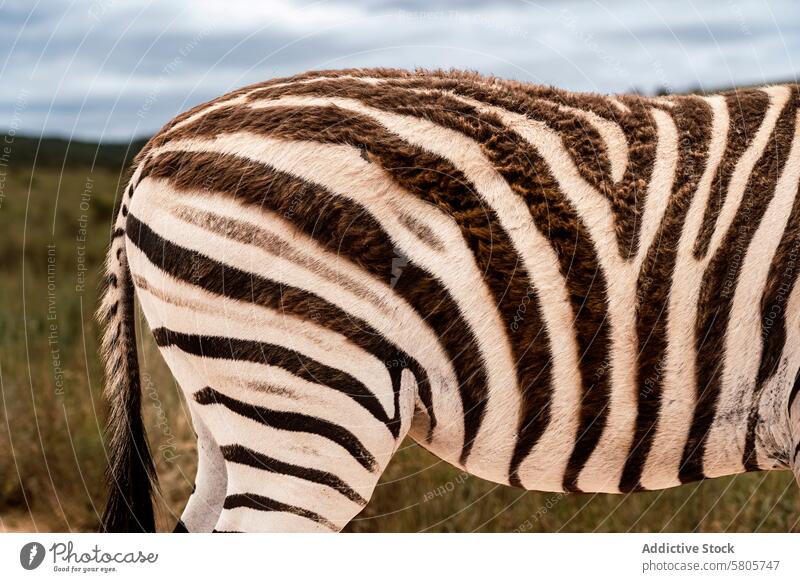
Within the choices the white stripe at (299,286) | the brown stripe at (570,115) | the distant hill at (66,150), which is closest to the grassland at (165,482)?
the distant hill at (66,150)

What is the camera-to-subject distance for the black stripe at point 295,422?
9.27ft

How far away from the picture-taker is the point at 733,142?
314 cm

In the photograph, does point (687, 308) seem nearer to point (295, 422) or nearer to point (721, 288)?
point (721, 288)

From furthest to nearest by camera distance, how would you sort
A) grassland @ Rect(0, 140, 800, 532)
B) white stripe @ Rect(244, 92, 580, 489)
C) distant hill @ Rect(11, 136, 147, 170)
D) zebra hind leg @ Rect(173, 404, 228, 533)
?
grassland @ Rect(0, 140, 800, 532), distant hill @ Rect(11, 136, 147, 170), zebra hind leg @ Rect(173, 404, 228, 533), white stripe @ Rect(244, 92, 580, 489)

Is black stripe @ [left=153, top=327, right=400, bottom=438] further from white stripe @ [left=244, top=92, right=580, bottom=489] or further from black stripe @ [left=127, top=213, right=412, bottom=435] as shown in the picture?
white stripe @ [left=244, top=92, right=580, bottom=489]

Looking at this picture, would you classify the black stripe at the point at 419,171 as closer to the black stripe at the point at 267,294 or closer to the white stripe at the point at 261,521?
the black stripe at the point at 267,294

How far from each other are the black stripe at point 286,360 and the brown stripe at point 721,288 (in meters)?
1.30

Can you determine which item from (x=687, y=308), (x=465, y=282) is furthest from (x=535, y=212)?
(x=687, y=308)

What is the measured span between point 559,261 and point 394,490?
3.51 metres

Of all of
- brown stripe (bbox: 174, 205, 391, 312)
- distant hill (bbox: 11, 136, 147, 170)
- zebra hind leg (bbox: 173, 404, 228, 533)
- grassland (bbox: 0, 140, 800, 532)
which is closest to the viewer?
brown stripe (bbox: 174, 205, 391, 312)

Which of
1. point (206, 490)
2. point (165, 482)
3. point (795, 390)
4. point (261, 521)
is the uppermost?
point (795, 390)

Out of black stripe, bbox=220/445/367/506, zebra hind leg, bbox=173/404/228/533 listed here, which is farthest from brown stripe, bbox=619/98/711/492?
zebra hind leg, bbox=173/404/228/533

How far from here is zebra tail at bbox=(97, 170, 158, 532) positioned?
327cm

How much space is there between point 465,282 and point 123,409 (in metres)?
1.67
